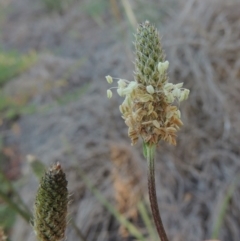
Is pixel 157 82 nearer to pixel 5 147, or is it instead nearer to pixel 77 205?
pixel 77 205

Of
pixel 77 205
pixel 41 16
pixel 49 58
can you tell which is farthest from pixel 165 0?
pixel 41 16

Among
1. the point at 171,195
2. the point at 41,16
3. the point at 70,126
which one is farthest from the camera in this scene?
the point at 41,16

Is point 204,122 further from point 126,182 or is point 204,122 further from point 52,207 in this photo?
point 52,207

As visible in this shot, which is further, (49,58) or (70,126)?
(49,58)

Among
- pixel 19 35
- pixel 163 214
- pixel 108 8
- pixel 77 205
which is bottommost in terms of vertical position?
pixel 163 214

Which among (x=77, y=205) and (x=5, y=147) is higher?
(x=5, y=147)

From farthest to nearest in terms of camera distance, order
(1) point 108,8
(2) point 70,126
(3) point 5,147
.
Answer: (1) point 108,8, (3) point 5,147, (2) point 70,126

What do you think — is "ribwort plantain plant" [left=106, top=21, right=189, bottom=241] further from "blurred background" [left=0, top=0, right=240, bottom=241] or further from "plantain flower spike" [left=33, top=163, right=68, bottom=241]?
"blurred background" [left=0, top=0, right=240, bottom=241]

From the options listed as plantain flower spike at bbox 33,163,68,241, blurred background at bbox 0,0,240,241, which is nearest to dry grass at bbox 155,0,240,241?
blurred background at bbox 0,0,240,241
